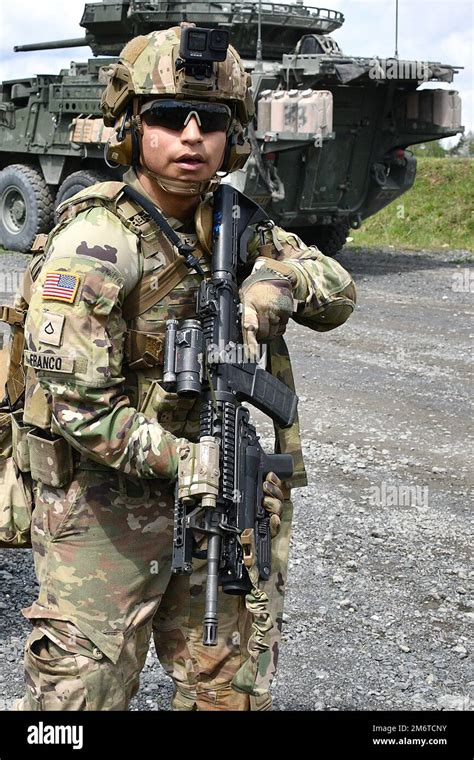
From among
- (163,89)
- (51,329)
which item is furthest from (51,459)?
(163,89)

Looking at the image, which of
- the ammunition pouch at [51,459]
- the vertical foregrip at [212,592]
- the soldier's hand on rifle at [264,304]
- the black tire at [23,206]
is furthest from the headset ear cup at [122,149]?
the black tire at [23,206]

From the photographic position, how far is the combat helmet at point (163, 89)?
8.34 ft

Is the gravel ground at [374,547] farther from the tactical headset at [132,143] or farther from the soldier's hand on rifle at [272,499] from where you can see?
the tactical headset at [132,143]

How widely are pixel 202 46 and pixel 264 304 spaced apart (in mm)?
605

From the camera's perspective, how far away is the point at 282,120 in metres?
12.1

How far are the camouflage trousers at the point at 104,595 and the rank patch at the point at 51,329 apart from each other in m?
0.38

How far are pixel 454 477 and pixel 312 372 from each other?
2.56 metres
